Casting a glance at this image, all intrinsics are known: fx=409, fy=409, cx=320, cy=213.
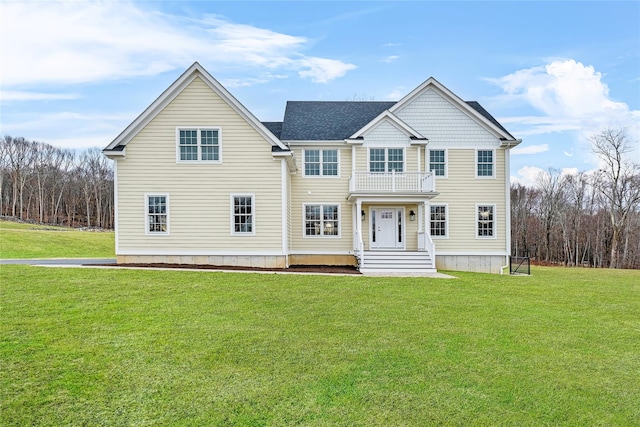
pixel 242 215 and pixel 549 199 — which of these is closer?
pixel 242 215

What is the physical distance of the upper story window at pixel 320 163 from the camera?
20.4 metres

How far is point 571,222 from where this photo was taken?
161 feet

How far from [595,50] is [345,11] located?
1670cm

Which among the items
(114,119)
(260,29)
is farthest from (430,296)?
(114,119)

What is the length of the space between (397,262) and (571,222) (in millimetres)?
40865

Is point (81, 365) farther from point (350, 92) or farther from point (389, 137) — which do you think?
point (350, 92)

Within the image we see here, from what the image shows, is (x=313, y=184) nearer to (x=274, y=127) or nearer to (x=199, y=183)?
(x=274, y=127)

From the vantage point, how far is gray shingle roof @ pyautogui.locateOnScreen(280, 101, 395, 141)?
810 inches

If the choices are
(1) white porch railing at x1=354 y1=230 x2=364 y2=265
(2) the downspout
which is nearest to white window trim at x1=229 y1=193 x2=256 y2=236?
(1) white porch railing at x1=354 y1=230 x2=364 y2=265

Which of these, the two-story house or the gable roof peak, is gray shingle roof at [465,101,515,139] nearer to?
the two-story house

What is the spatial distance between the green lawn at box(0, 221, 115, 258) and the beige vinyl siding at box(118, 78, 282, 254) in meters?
13.8

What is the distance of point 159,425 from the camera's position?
4.11 m

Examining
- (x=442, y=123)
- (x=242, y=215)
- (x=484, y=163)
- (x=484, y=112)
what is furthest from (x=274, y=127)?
(x=484, y=112)

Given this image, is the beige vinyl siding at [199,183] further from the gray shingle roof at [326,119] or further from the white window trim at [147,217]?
the gray shingle roof at [326,119]
